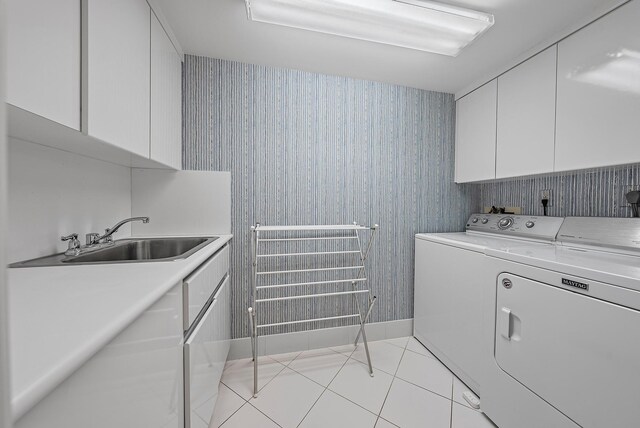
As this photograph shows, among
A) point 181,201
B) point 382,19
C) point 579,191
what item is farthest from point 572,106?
point 181,201

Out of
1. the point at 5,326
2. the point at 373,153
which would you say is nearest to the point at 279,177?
the point at 373,153

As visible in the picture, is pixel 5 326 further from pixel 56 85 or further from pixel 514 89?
pixel 514 89

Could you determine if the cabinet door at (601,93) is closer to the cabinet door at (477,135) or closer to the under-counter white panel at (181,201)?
the cabinet door at (477,135)

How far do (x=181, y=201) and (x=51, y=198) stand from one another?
2.28ft

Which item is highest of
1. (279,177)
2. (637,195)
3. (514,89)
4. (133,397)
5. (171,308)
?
(514,89)

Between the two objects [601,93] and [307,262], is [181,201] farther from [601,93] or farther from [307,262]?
[601,93]

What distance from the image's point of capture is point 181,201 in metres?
1.70

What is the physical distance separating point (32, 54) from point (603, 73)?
223 centimetres

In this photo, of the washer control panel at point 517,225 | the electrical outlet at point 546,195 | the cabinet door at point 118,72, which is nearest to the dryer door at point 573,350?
the washer control panel at point 517,225

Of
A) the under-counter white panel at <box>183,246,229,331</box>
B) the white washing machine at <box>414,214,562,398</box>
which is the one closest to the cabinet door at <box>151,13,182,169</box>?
the under-counter white panel at <box>183,246,229,331</box>

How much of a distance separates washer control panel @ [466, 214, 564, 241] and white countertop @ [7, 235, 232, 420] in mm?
2043

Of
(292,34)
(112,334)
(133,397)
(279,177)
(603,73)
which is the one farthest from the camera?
(279,177)

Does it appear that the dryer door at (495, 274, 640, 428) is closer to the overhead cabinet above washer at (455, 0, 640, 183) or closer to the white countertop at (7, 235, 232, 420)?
the overhead cabinet above washer at (455, 0, 640, 183)

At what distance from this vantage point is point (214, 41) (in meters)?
1.56
